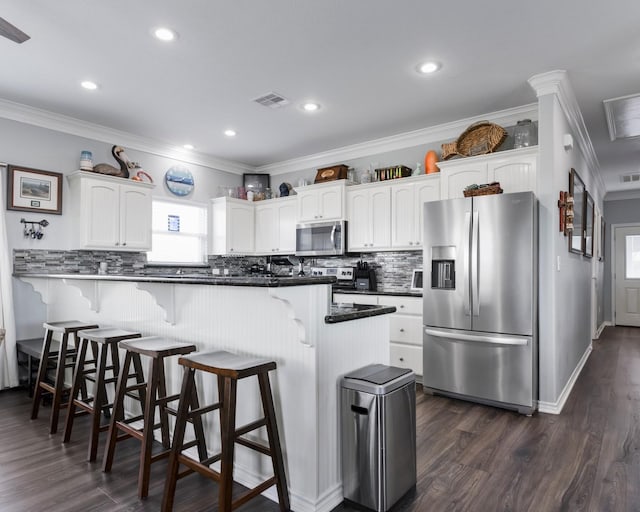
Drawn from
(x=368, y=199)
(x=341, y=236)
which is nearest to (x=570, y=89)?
(x=368, y=199)

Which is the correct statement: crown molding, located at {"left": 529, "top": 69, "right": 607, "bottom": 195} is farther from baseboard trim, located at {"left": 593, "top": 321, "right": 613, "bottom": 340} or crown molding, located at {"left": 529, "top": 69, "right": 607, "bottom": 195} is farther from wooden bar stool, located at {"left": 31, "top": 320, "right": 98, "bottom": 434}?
wooden bar stool, located at {"left": 31, "top": 320, "right": 98, "bottom": 434}

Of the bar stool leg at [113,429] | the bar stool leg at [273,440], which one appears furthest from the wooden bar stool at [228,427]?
the bar stool leg at [113,429]

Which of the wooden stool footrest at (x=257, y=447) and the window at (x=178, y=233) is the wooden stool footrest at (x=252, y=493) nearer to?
the wooden stool footrest at (x=257, y=447)

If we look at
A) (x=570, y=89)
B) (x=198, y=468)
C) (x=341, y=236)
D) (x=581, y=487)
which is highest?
(x=570, y=89)

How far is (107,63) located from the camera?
9.77ft

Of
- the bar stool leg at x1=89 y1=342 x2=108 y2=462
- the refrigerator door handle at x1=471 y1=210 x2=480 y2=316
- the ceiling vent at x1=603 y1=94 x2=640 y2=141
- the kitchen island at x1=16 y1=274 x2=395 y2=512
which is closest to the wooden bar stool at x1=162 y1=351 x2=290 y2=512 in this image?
the kitchen island at x1=16 y1=274 x2=395 y2=512

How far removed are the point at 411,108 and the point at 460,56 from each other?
3.20 ft

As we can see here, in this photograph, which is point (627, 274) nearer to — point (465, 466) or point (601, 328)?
point (601, 328)

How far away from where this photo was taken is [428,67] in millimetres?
3031

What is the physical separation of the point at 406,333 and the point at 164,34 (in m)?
3.22

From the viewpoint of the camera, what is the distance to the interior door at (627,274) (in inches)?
308

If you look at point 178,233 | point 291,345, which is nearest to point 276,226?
point 178,233

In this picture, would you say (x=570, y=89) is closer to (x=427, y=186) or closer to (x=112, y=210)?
(x=427, y=186)

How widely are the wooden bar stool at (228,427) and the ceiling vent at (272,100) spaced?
2.46 meters
